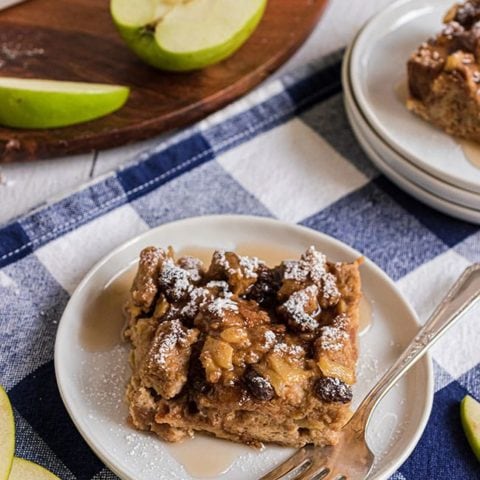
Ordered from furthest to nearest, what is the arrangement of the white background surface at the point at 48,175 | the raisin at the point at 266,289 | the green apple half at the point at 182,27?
1. the green apple half at the point at 182,27
2. the white background surface at the point at 48,175
3. the raisin at the point at 266,289

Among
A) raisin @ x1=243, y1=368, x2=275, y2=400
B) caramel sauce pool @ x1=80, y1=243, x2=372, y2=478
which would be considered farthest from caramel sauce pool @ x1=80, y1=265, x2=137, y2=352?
raisin @ x1=243, y1=368, x2=275, y2=400

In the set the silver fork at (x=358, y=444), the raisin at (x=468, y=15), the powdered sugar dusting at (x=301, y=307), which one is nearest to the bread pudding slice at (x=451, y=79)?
the raisin at (x=468, y=15)

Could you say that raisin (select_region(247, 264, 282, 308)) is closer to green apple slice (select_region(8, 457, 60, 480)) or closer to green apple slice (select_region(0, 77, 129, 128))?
green apple slice (select_region(8, 457, 60, 480))

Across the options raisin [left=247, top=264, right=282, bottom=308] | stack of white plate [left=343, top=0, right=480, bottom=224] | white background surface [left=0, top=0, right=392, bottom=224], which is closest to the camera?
raisin [left=247, top=264, right=282, bottom=308]

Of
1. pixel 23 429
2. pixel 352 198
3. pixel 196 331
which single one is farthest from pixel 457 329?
pixel 23 429

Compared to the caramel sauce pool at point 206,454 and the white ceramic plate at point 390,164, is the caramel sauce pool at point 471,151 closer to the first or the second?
the white ceramic plate at point 390,164

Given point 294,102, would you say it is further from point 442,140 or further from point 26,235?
point 26,235

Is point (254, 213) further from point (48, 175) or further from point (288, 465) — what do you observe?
point (288, 465)
